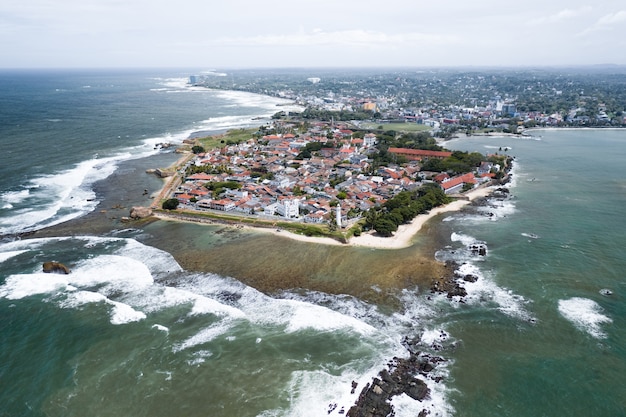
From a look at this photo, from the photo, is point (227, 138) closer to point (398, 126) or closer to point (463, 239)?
point (398, 126)

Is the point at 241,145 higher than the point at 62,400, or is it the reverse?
the point at 241,145

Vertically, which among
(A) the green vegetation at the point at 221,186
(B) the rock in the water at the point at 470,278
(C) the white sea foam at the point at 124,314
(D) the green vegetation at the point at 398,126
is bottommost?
(C) the white sea foam at the point at 124,314

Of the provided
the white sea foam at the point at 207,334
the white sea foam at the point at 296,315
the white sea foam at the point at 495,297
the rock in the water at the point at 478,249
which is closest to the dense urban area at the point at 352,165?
the rock in the water at the point at 478,249

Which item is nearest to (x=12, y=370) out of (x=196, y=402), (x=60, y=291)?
(x=60, y=291)

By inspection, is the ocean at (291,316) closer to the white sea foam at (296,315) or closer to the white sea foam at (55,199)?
the white sea foam at (296,315)

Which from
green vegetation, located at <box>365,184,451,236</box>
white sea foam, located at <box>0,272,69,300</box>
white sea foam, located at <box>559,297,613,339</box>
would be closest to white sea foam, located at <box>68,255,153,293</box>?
white sea foam, located at <box>0,272,69,300</box>

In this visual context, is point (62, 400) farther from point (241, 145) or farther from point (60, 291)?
point (241, 145)
